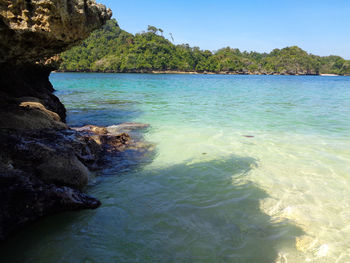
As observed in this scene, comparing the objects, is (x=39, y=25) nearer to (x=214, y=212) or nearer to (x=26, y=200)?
(x=26, y=200)

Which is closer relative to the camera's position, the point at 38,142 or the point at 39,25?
the point at 39,25

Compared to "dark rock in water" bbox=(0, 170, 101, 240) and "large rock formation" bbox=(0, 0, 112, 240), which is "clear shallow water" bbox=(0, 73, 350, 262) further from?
"large rock formation" bbox=(0, 0, 112, 240)

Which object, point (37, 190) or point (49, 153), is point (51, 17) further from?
point (37, 190)

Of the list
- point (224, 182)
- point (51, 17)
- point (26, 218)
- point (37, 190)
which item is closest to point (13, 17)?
point (51, 17)

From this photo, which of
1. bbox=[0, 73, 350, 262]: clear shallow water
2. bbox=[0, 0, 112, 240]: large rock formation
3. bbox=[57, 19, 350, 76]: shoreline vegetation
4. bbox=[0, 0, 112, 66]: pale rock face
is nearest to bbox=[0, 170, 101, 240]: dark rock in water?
bbox=[0, 0, 112, 240]: large rock formation

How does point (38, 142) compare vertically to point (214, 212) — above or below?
above

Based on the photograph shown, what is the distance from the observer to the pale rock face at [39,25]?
3.79 meters

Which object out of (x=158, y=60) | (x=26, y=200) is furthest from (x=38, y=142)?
(x=158, y=60)

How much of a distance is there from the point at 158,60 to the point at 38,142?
357 feet

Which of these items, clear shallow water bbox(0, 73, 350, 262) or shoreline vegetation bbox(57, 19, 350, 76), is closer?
clear shallow water bbox(0, 73, 350, 262)

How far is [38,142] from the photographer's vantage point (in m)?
4.43

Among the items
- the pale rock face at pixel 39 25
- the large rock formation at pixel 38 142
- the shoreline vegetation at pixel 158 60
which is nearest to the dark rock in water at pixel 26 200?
the large rock formation at pixel 38 142

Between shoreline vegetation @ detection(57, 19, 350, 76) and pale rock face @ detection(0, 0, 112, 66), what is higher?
shoreline vegetation @ detection(57, 19, 350, 76)

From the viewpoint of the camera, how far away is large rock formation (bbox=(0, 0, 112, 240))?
3236 millimetres
